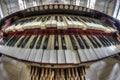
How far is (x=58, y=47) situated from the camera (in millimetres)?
855

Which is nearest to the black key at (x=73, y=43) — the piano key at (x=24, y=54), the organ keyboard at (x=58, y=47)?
the organ keyboard at (x=58, y=47)

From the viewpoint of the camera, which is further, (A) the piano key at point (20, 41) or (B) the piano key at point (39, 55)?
(A) the piano key at point (20, 41)

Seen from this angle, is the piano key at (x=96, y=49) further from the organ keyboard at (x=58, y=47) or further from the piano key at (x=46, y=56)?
the piano key at (x=46, y=56)

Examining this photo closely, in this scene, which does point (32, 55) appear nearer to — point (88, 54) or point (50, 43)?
point (50, 43)

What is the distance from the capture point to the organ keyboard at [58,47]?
0.79 m

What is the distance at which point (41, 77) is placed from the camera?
2.65ft

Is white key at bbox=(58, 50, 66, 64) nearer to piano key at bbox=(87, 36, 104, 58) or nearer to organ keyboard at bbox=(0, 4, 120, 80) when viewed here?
organ keyboard at bbox=(0, 4, 120, 80)

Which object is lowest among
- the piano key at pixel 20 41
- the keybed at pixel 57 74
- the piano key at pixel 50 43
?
the keybed at pixel 57 74

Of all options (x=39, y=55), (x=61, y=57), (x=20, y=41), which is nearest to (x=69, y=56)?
(x=61, y=57)

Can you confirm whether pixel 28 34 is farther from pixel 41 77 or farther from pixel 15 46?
pixel 41 77

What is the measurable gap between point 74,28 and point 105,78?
1.38 feet

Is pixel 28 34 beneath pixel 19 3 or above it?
above

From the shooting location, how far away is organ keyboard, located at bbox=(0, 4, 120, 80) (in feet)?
2.58

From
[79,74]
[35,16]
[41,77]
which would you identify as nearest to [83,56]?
[79,74]
